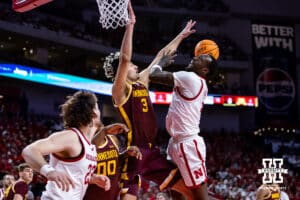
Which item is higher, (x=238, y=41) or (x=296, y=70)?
(x=238, y=41)

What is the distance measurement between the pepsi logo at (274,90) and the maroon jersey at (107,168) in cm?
2629

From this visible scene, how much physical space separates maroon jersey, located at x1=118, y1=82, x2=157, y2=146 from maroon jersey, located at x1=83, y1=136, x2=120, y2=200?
404 millimetres

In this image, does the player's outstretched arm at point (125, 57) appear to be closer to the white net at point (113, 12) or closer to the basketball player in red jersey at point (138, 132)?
the basketball player in red jersey at point (138, 132)

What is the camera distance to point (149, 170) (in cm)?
521

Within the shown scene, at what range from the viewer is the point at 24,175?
7.13m

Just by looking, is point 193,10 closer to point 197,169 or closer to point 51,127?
point 51,127

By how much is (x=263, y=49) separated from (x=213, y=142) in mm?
8047

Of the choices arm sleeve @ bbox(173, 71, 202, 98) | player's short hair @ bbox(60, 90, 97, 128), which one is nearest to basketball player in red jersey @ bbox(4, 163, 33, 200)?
arm sleeve @ bbox(173, 71, 202, 98)

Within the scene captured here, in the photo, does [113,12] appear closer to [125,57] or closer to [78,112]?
[125,57]

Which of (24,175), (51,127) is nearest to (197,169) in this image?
(24,175)

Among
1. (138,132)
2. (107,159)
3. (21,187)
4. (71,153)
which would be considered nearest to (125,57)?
(138,132)

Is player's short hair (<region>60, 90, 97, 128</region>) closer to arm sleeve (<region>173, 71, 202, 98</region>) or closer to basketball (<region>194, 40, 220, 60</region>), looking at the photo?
arm sleeve (<region>173, 71, 202, 98</region>)

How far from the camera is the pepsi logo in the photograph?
99.0 feet

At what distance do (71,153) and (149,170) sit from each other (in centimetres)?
183
